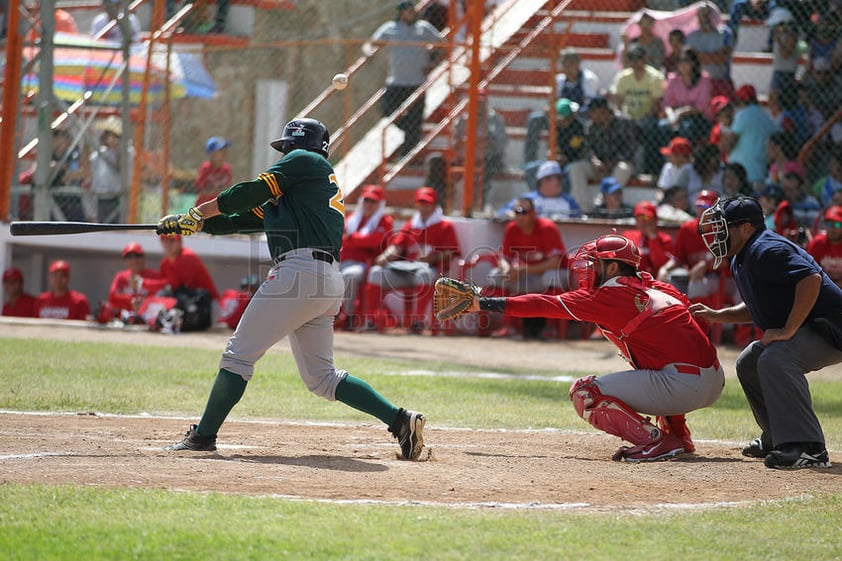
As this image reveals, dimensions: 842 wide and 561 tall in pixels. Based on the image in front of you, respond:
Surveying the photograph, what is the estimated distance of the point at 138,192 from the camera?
50.6 ft

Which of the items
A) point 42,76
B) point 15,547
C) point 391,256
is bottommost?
point 15,547

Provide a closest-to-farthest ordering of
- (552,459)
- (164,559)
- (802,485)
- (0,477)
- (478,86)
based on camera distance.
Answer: (164,559), (0,477), (802,485), (552,459), (478,86)

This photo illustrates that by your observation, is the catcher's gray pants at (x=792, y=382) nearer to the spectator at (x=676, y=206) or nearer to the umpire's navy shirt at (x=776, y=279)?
the umpire's navy shirt at (x=776, y=279)

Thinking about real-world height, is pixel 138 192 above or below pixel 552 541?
above

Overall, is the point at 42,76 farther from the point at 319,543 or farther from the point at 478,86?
the point at 319,543

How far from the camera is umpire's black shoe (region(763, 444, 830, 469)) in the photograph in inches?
252

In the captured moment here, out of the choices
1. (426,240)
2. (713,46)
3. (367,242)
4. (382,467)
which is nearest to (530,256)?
(426,240)

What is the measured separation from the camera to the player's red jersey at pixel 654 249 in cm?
1315

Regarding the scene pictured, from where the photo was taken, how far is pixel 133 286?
13953 mm

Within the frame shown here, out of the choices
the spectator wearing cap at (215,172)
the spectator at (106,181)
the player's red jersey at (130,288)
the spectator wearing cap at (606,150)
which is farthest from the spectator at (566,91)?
the spectator at (106,181)

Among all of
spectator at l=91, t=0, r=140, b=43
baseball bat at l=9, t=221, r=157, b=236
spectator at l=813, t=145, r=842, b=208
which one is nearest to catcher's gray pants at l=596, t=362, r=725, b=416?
baseball bat at l=9, t=221, r=157, b=236

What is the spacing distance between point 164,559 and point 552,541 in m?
1.45

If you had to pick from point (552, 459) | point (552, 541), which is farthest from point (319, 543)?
point (552, 459)

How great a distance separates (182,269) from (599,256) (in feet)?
26.8
